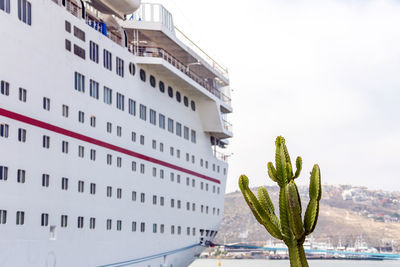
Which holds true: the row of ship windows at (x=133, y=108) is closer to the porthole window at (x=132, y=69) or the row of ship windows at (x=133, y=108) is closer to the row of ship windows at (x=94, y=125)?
the row of ship windows at (x=94, y=125)

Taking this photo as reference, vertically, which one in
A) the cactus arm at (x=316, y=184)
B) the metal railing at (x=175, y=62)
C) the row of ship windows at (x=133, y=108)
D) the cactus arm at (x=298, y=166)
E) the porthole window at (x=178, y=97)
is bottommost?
the cactus arm at (x=316, y=184)

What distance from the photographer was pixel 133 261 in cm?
2720

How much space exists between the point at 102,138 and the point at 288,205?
1191cm

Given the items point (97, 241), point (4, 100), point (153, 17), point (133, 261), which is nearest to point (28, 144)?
point (4, 100)

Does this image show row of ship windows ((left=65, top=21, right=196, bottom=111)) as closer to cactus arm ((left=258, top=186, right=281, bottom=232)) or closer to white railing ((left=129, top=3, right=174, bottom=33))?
white railing ((left=129, top=3, right=174, bottom=33))

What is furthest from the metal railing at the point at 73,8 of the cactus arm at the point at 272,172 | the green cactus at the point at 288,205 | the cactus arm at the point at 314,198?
the cactus arm at the point at 314,198

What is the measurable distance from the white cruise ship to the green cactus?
26.1 ft

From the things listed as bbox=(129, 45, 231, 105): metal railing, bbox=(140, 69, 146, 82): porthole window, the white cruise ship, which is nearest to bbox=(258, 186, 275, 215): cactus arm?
the white cruise ship

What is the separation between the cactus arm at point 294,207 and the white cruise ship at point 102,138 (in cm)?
890

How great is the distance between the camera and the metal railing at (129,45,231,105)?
29.4m

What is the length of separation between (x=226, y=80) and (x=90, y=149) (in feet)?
52.5

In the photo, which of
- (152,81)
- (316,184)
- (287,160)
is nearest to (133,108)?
(152,81)

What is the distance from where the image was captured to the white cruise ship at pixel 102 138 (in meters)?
20.8

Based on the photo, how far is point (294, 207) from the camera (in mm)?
14352
